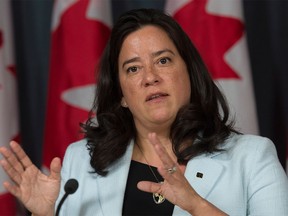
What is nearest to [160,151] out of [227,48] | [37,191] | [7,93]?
[37,191]

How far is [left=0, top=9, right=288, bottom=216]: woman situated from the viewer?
1.55 metres

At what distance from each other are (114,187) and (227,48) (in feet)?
3.11

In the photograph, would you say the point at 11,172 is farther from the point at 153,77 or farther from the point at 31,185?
the point at 153,77

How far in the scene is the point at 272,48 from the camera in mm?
2615

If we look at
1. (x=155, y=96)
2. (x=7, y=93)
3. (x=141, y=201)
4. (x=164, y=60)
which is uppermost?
(x=164, y=60)

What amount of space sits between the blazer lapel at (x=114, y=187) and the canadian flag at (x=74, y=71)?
2.33ft

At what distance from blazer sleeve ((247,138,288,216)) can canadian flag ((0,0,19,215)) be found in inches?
49.9

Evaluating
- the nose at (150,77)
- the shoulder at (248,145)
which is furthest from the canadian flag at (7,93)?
the shoulder at (248,145)

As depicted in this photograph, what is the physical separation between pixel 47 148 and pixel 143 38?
37.9 inches

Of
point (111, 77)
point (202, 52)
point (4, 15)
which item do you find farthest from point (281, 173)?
point (4, 15)

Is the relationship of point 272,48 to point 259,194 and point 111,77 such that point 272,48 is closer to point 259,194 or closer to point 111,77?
point 111,77

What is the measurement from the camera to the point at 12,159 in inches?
60.6

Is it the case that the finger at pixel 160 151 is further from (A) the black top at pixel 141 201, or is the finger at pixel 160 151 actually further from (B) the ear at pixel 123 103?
(B) the ear at pixel 123 103

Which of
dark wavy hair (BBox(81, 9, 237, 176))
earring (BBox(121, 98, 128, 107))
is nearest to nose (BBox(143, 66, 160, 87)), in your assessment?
dark wavy hair (BBox(81, 9, 237, 176))
